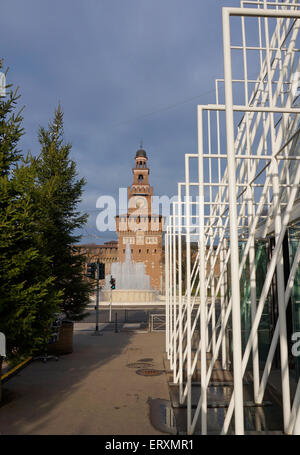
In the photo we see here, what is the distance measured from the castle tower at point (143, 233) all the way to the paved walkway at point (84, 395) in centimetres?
6302

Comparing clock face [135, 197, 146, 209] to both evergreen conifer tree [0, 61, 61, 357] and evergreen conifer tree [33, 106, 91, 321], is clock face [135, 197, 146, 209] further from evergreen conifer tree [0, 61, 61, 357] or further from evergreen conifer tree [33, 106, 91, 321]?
evergreen conifer tree [0, 61, 61, 357]

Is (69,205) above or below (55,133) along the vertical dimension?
below

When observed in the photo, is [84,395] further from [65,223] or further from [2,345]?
[65,223]

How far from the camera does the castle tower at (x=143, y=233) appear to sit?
251ft

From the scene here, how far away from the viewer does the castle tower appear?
7638 cm

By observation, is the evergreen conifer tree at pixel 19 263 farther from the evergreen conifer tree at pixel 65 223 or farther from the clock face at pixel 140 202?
the clock face at pixel 140 202

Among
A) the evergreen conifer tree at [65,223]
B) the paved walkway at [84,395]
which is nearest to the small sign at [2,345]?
the paved walkway at [84,395]

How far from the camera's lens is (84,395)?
7848mm

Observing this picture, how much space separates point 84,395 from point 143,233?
234 feet

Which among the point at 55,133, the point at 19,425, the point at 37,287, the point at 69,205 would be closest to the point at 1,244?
the point at 37,287

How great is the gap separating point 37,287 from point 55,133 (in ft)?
30.3
